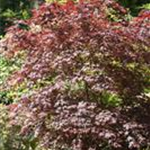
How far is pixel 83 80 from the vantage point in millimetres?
5480

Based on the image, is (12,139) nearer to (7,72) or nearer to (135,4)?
(7,72)

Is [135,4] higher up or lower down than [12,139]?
lower down

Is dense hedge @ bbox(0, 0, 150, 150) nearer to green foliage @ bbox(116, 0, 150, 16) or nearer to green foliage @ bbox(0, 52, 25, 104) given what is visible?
green foliage @ bbox(0, 52, 25, 104)

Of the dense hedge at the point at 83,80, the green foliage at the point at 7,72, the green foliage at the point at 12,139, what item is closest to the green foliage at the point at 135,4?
the green foliage at the point at 7,72

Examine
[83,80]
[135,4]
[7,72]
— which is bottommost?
[135,4]

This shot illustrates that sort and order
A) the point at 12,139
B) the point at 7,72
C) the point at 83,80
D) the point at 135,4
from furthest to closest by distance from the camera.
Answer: the point at 135,4 < the point at 7,72 < the point at 12,139 < the point at 83,80

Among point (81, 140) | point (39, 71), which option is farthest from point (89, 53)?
point (81, 140)

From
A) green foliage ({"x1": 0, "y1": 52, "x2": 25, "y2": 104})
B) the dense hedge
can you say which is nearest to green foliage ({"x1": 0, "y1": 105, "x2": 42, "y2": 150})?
the dense hedge

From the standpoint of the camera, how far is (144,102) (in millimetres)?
5789

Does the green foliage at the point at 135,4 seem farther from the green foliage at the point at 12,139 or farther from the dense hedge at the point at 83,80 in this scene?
the green foliage at the point at 12,139

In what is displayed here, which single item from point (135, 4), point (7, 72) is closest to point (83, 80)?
point (7, 72)

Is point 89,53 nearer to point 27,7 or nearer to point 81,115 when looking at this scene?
point 81,115

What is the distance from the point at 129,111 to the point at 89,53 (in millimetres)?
797

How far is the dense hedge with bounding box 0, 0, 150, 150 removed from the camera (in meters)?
5.44
